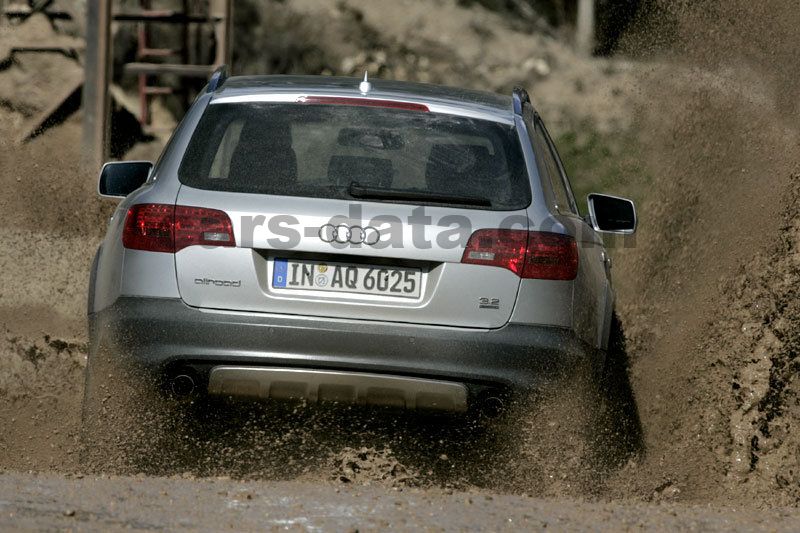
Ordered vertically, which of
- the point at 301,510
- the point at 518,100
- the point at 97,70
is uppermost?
the point at 518,100

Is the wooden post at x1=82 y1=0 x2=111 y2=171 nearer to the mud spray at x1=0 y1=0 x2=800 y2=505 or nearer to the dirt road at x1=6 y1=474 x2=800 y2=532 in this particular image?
the mud spray at x1=0 y1=0 x2=800 y2=505

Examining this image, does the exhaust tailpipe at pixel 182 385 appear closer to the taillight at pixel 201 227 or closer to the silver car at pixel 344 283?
the silver car at pixel 344 283

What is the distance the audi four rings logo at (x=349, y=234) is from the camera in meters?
5.11

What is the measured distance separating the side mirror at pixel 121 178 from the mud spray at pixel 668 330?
1.07m

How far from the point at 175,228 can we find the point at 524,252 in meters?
1.31

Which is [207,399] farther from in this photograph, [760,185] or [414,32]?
[414,32]

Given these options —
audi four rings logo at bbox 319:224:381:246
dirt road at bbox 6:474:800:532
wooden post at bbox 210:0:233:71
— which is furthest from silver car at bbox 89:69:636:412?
wooden post at bbox 210:0:233:71

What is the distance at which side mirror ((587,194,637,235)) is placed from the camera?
6422 millimetres

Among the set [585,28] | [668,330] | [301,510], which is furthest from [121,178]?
[585,28]

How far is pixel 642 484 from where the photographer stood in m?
6.14

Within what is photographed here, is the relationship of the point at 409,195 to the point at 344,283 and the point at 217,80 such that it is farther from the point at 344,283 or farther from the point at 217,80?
the point at 217,80

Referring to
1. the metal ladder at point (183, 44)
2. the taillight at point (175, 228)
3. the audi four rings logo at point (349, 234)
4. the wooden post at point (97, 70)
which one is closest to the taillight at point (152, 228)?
the taillight at point (175, 228)

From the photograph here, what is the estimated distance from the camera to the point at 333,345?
5.12 meters

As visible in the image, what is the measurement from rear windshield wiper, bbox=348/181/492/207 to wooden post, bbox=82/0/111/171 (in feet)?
30.5
